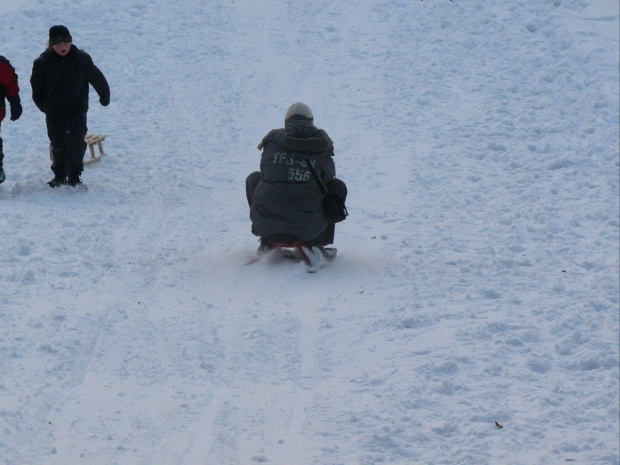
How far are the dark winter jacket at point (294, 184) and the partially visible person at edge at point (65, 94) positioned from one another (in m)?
2.61

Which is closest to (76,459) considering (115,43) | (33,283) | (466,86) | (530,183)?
(33,283)

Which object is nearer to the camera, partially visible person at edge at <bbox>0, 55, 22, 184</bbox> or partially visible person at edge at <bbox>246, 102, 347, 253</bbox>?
partially visible person at edge at <bbox>246, 102, 347, 253</bbox>

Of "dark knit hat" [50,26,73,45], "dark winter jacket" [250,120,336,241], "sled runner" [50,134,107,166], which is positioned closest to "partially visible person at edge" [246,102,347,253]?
"dark winter jacket" [250,120,336,241]

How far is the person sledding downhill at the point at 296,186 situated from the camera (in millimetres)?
7312

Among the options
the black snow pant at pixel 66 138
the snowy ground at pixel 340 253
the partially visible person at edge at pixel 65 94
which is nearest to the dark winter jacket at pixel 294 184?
the snowy ground at pixel 340 253

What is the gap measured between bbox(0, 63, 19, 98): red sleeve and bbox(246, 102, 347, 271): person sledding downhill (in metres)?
3.02

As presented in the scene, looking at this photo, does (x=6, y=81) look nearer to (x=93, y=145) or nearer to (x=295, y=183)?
(x=93, y=145)

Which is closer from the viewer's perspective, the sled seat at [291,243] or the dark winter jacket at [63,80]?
the sled seat at [291,243]

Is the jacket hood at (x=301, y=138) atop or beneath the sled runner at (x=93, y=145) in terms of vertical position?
atop

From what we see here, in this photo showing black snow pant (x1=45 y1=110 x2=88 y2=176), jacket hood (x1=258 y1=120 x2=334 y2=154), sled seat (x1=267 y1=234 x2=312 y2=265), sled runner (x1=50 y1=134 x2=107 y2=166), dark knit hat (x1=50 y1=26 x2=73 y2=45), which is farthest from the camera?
sled runner (x1=50 y1=134 x2=107 y2=166)

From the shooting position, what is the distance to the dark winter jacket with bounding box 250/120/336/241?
288 inches

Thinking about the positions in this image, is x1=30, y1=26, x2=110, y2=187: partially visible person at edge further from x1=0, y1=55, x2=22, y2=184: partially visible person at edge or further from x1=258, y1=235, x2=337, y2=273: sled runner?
x1=258, y1=235, x2=337, y2=273: sled runner

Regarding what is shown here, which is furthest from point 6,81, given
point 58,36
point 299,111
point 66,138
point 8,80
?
point 299,111

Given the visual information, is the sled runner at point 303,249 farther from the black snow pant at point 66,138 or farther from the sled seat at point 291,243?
the black snow pant at point 66,138
